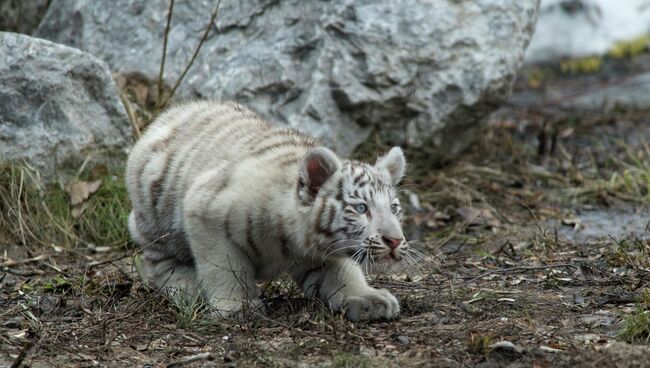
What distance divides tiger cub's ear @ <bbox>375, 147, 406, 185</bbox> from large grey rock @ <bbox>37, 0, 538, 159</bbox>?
2510 mm

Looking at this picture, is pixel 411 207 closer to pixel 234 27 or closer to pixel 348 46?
pixel 348 46

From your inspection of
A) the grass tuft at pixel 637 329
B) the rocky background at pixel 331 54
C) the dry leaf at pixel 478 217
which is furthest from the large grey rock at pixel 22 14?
the grass tuft at pixel 637 329

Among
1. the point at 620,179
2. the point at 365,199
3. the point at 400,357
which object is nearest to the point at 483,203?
the point at 620,179

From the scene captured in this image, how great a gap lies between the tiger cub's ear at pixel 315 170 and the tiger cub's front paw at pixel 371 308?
568 mm

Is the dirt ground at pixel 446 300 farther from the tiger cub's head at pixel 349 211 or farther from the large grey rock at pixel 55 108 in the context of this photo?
the large grey rock at pixel 55 108

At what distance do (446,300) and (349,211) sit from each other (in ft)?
2.56

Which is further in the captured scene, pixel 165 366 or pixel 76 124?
pixel 76 124

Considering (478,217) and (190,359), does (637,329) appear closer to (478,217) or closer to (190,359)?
(190,359)

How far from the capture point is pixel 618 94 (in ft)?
37.6

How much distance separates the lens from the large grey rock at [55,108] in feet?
22.8

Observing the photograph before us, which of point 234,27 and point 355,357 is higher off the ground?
point 234,27

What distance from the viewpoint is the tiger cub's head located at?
15.9 feet

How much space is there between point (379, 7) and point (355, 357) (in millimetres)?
4298

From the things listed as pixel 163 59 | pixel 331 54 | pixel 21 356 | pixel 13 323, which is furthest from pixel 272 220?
pixel 331 54
